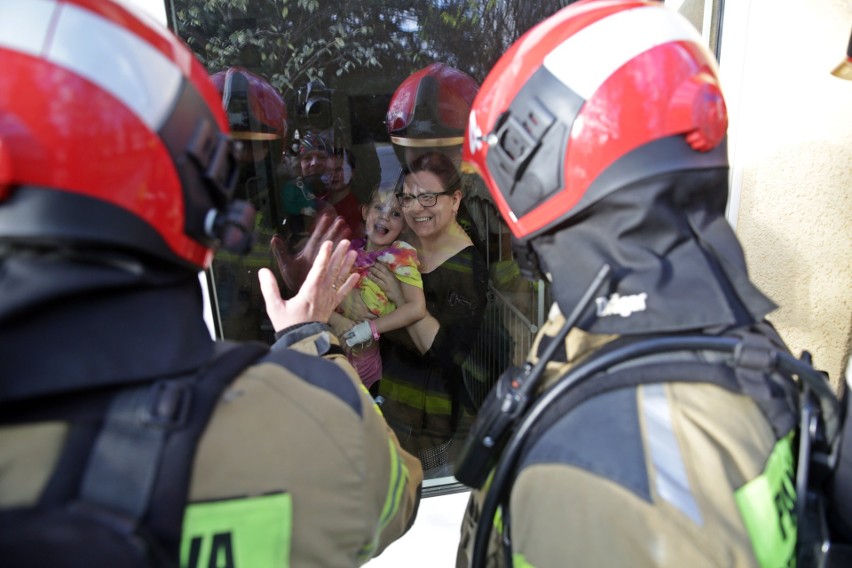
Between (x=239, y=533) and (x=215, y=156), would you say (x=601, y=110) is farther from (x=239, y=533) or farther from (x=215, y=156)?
(x=239, y=533)

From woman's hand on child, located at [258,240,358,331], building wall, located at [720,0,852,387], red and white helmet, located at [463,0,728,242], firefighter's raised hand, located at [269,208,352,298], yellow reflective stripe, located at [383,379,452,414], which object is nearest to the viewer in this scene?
red and white helmet, located at [463,0,728,242]

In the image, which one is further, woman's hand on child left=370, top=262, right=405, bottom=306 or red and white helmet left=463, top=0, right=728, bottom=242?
woman's hand on child left=370, top=262, right=405, bottom=306

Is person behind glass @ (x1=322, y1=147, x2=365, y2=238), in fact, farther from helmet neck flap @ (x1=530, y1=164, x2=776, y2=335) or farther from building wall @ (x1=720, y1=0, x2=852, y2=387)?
helmet neck flap @ (x1=530, y1=164, x2=776, y2=335)

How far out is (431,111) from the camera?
247 centimetres

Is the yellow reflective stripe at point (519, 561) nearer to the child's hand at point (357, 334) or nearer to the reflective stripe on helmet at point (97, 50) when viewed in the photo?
the reflective stripe on helmet at point (97, 50)

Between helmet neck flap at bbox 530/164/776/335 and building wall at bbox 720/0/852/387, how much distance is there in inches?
44.6

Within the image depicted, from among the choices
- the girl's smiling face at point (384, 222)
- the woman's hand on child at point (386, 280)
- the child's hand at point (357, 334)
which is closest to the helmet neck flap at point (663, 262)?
the child's hand at point (357, 334)

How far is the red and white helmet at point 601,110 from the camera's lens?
943mm

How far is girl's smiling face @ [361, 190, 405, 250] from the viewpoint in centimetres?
237

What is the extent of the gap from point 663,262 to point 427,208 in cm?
152

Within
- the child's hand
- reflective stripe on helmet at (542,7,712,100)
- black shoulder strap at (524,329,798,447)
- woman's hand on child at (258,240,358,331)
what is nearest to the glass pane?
the child's hand

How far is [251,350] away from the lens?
0.82 meters

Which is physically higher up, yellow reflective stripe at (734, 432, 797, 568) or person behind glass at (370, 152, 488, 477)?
yellow reflective stripe at (734, 432, 797, 568)

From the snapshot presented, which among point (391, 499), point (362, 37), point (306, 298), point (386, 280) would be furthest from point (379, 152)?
point (391, 499)
